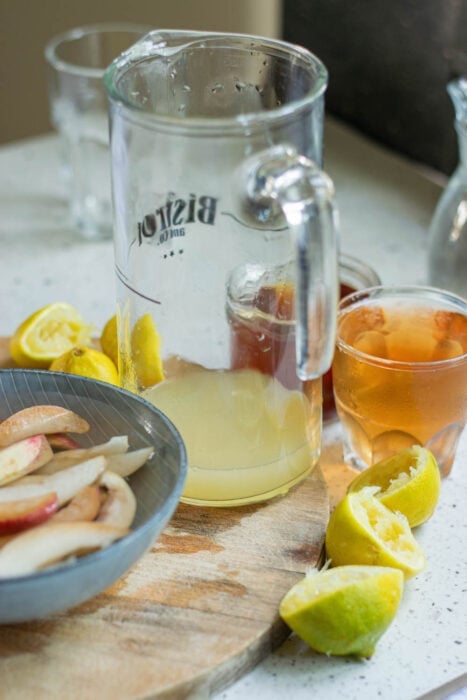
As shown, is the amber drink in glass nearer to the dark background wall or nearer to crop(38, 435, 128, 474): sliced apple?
crop(38, 435, 128, 474): sliced apple

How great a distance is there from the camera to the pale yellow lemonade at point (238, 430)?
78cm

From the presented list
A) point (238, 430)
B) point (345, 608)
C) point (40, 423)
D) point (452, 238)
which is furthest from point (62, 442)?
point (452, 238)

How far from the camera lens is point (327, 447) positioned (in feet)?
3.00

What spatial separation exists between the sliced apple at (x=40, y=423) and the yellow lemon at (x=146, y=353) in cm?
6

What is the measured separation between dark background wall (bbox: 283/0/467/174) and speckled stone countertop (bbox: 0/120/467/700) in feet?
0.10

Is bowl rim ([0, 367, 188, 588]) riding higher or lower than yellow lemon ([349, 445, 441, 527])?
higher

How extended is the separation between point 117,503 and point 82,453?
62mm

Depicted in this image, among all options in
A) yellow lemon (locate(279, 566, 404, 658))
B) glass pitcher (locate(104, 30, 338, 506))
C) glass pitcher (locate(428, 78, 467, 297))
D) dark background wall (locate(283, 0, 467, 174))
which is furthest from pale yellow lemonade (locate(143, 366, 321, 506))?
dark background wall (locate(283, 0, 467, 174))

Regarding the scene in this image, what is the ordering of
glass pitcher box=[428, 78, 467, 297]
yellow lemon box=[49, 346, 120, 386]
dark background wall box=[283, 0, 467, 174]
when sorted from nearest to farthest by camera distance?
yellow lemon box=[49, 346, 120, 386], glass pitcher box=[428, 78, 467, 297], dark background wall box=[283, 0, 467, 174]

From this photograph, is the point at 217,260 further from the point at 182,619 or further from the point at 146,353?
→ the point at 182,619

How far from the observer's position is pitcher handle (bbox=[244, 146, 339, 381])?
26.1 inches

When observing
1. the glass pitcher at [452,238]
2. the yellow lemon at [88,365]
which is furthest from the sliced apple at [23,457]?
the glass pitcher at [452,238]

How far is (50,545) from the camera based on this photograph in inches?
25.9

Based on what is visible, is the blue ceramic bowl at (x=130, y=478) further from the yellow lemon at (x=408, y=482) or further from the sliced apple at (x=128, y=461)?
the yellow lemon at (x=408, y=482)
